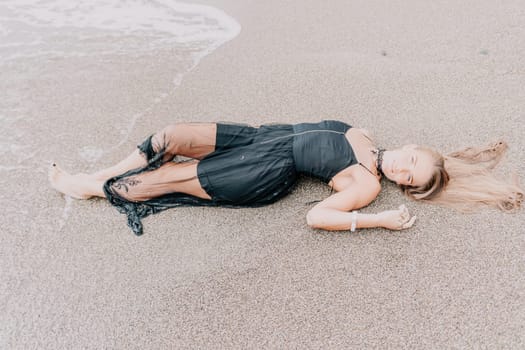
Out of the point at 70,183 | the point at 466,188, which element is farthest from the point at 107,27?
the point at 466,188

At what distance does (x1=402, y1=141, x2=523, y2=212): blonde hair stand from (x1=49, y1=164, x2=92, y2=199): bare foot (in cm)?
206

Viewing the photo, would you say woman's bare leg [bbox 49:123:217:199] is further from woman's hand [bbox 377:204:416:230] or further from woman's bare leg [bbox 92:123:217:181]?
woman's hand [bbox 377:204:416:230]

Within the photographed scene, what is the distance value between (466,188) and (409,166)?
42cm

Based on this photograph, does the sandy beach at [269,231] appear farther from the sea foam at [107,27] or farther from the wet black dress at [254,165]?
the sea foam at [107,27]

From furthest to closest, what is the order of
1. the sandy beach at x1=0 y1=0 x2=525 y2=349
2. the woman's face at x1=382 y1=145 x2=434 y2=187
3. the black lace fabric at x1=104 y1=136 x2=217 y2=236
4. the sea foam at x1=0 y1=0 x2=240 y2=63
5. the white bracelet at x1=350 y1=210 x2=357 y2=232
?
the sea foam at x1=0 y1=0 x2=240 y2=63
the black lace fabric at x1=104 y1=136 x2=217 y2=236
the woman's face at x1=382 y1=145 x2=434 y2=187
the white bracelet at x1=350 y1=210 x2=357 y2=232
the sandy beach at x1=0 y1=0 x2=525 y2=349

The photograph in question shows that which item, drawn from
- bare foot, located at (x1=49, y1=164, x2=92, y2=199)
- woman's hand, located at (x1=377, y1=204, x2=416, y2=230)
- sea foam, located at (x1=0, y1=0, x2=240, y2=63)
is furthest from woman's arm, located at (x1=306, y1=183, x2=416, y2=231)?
sea foam, located at (x1=0, y1=0, x2=240, y2=63)

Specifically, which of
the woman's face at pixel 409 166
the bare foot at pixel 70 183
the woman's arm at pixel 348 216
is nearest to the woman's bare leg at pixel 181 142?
the bare foot at pixel 70 183

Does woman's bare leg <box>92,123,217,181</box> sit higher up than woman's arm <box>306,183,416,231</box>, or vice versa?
woman's bare leg <box>92,123,217,181</box>

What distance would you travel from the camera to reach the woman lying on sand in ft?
8.06

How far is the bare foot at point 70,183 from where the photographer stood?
2631 millimetres

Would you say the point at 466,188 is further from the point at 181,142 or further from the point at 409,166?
the point at 181,142

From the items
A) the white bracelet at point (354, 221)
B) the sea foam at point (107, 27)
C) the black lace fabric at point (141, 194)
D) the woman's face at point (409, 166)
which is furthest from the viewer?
the sea foam at point (107, 27)

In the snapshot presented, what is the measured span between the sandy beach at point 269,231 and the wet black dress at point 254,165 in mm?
100

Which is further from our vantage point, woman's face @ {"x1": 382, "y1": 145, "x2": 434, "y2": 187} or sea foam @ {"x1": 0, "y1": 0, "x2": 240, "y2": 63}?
sea foam @ {"x1": 0, "y1": 0, "x2": 240, "y2": 63}
